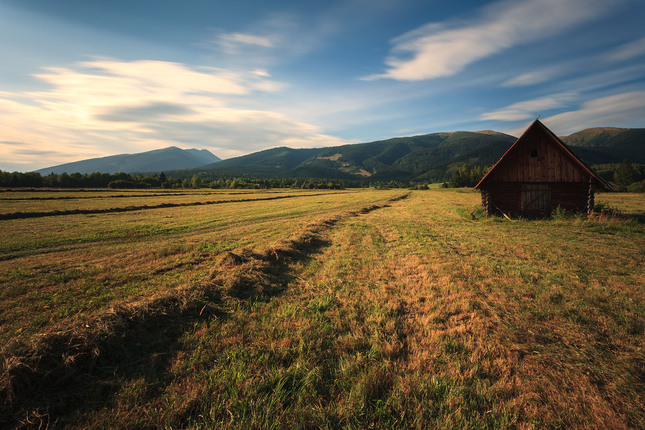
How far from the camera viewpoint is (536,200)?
2067 centimetres

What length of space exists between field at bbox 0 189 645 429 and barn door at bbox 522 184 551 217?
40.7 feet

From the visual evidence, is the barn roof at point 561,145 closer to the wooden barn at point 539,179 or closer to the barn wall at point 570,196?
the wooden barn at point 539,179

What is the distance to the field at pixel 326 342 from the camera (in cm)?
328

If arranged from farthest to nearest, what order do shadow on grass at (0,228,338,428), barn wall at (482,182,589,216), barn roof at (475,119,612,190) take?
barn wall at (482,182,589,216) < barn roof at (475,119,612,190) < shadow on grass at (0,228,338,428)

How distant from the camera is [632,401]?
3.50 m

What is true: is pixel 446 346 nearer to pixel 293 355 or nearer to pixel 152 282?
pixel 293 355

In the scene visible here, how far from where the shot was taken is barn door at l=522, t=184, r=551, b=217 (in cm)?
2044

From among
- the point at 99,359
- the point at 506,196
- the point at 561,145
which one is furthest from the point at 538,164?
the point at 99,359

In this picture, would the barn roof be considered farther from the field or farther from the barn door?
the field

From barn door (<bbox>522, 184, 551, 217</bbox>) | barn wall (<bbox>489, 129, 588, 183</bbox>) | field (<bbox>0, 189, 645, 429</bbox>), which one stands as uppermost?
barn wall (<bbox>489, 129, 588, 183</bbox>)

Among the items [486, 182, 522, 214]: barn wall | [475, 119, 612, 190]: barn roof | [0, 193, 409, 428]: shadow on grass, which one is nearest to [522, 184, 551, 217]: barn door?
[486, 182, 522, 214]: barn wall

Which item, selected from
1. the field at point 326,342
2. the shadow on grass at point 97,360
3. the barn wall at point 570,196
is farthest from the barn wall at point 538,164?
the shadow on grass at point 97,360

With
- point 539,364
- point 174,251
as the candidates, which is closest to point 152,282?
point 174,251

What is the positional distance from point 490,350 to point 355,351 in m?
2.61
